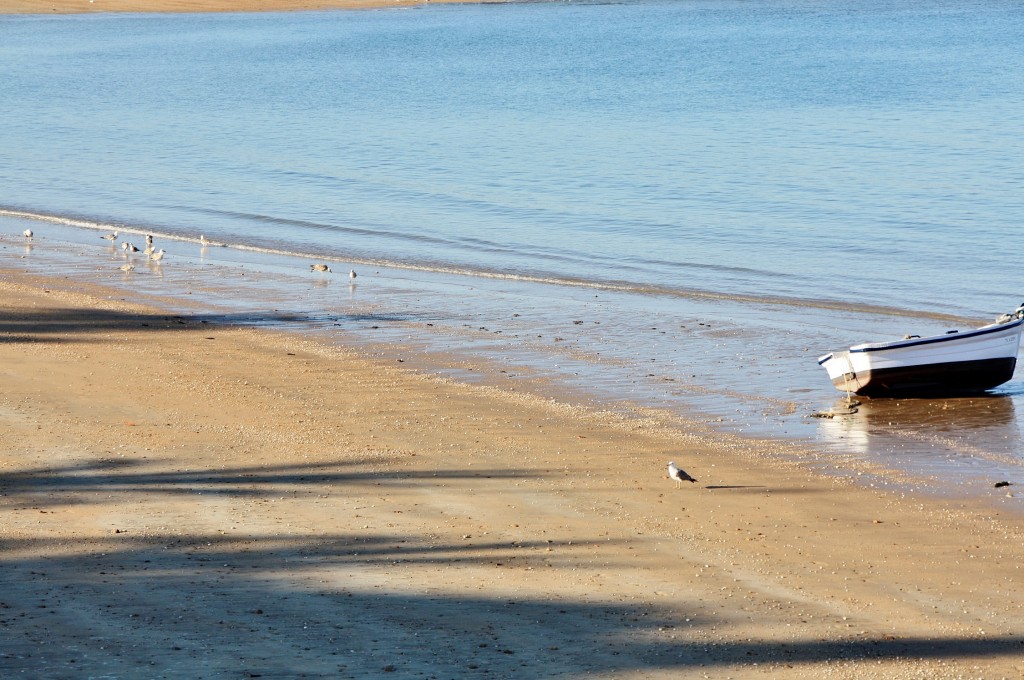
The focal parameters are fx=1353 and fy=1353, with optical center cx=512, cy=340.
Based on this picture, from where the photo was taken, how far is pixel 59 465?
10273 millimetres

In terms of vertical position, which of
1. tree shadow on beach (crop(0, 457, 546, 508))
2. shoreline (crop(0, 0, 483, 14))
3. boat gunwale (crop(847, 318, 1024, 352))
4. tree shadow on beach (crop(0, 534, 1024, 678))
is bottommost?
tree shadow on beach (crop(0, 534, 1024, 678))

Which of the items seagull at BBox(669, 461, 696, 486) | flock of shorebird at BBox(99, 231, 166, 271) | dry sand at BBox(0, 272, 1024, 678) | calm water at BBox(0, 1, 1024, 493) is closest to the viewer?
dry sand at BBox(0, 272, 1024, 678)

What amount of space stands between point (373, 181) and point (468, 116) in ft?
48.1

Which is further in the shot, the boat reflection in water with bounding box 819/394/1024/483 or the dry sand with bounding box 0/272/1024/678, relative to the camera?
the boat reflection in water with bounding box 819/394/1024/483

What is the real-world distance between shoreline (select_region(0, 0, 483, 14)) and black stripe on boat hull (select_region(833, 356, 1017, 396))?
308 ft

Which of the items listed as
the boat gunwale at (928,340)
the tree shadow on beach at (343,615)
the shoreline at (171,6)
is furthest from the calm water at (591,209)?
the shoreline at (171,6)

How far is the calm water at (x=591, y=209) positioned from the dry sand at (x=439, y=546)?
1822mm

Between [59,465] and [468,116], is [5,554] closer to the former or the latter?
[59,465]

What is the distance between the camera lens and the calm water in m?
14.8

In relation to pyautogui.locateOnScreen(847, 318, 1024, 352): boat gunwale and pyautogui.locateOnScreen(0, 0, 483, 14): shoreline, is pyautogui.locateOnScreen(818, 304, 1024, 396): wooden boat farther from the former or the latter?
pyautogui.locateOnScreen(0, 0, 483, 14): shoreline

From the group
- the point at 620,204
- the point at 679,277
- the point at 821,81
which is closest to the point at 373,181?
the point at 620,204

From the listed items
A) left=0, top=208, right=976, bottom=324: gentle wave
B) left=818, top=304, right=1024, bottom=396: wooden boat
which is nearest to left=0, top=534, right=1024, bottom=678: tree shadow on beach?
left=818, top=304, right=1024, bottom=396: wooden boat

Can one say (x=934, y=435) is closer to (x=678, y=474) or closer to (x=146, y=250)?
(x=678, y=474)

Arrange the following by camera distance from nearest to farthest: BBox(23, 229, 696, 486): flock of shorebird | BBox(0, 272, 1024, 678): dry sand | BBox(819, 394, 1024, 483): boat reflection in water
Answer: BBox(0, 272, 1024, 678): dry sand < BBox(819, 394, 1024, 483): boat reflection in water < BBox(23, 229, 696, 486): flock of shorebird
